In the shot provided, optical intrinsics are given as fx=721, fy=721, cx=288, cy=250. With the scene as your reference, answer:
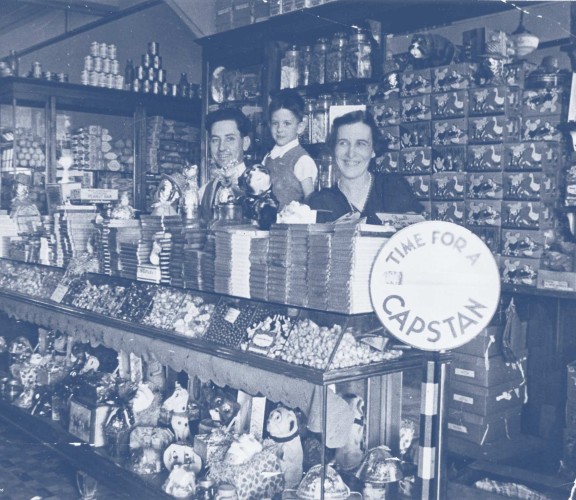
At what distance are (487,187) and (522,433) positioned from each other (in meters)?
1.37

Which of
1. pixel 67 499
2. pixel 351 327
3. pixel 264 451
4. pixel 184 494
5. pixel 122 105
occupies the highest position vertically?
pixel 122 105

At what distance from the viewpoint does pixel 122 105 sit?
7145 millimetres

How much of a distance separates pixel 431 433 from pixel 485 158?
2148 mm

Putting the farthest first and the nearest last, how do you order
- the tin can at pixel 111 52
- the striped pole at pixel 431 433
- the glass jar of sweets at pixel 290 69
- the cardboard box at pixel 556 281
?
the tin can at pixel 111 52 < the glass jar of sweets at pixel 290 69 < the cardboard box at pixel 556 281 < the striped pole at pixel 431 433

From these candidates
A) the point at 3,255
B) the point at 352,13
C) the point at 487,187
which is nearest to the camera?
the point at 487,187

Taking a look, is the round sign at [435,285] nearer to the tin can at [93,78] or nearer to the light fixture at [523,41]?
the light fixture at [523,41]

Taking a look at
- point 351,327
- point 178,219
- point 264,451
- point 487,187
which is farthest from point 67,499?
point 487,187

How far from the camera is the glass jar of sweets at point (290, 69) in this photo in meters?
4.58

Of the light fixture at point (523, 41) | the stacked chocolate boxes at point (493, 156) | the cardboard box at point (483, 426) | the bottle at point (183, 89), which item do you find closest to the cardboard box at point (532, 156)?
the stacked chocolate boxes at point (493, 156)

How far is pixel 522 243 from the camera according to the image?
12.6 ft

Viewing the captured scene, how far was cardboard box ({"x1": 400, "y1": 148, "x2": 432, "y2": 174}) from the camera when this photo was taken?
4.13 meters

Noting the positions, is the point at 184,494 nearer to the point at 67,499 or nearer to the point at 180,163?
the point at 67,499

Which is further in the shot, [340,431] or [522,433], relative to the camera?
[522,433]

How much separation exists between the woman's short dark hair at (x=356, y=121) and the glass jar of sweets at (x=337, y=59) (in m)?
1.21
